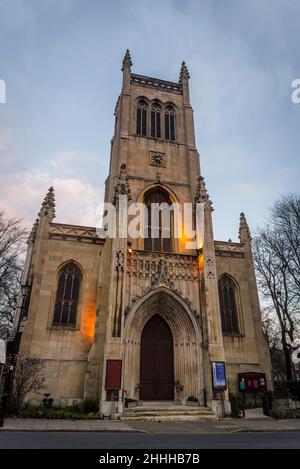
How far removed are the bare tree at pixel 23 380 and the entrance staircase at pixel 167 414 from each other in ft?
15.1

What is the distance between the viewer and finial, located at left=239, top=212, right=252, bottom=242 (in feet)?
78.3

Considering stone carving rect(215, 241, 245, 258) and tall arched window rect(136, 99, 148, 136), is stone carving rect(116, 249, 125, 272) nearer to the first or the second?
stone carving rect(215, 241, 245, 258)

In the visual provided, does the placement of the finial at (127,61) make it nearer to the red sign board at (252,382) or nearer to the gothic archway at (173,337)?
the gothic archway at (173,337)

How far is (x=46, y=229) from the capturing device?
20297 mm

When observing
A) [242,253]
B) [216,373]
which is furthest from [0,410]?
[242,253]

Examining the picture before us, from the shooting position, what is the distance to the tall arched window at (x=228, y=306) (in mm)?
20734

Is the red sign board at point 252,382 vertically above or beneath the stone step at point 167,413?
above

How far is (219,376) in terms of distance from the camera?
15.9 m

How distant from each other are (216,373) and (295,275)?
9427mm

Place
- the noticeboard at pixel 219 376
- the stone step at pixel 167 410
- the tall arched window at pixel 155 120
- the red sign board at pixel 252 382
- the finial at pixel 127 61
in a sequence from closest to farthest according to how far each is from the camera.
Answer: the stone step at pixel 167 410
the noticeboard at pixel 219 376
the red sign board at pixel 252 382
the tall arched window at pixel 155 120
the finial at pixel 127 61

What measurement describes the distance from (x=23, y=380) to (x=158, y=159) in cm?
1802

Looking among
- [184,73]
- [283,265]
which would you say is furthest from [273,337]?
[184,73]
